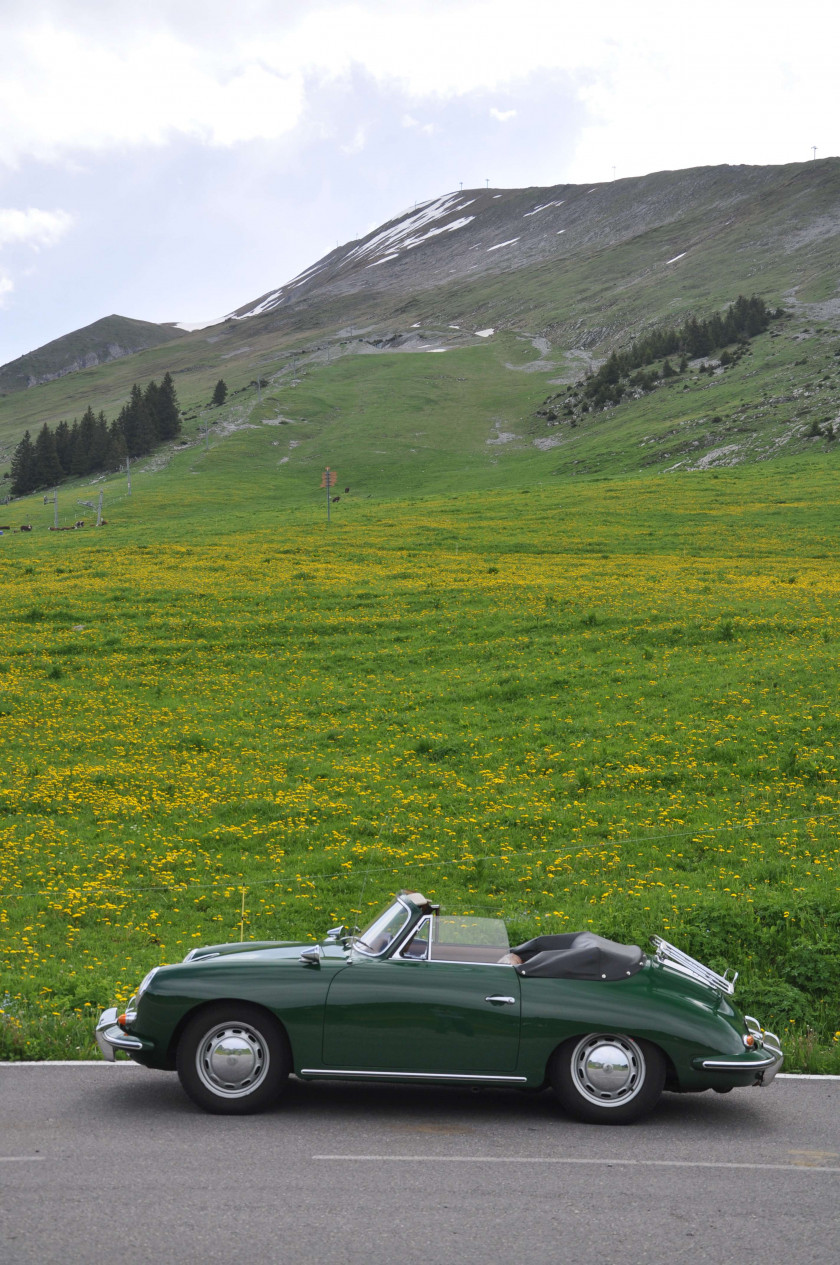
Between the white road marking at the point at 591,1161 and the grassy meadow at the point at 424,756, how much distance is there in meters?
3.20

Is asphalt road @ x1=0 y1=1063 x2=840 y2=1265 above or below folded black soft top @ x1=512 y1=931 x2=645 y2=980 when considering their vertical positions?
below

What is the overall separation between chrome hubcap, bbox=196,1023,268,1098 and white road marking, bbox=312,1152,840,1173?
3.79ft

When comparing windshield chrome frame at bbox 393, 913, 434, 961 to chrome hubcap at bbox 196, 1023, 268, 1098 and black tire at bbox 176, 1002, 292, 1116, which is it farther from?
chrome hubcap at bbox 196, 1023, 268, 1098

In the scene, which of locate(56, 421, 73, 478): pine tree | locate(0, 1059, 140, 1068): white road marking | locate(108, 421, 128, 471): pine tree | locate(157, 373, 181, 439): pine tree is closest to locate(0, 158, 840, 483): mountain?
locate(157, 373, 181, 439): pine tree

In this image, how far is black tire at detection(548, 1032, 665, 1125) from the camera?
28.3 ft

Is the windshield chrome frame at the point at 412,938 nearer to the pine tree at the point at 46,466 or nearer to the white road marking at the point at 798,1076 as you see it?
the white road marking at the point at 798,1076

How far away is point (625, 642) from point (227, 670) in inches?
514

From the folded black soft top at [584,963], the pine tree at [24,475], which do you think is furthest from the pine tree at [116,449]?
the folded black soft top at [584,963]

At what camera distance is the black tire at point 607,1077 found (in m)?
8.62

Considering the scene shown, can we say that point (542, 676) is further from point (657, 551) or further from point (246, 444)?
point (246, 444)

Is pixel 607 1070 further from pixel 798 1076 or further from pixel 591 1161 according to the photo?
pixel 798 1076

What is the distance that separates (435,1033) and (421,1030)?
0.12 metres

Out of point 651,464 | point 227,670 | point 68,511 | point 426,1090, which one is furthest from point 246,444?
point 426,1090

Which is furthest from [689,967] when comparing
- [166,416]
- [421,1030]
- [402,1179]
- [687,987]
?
[166,416]
